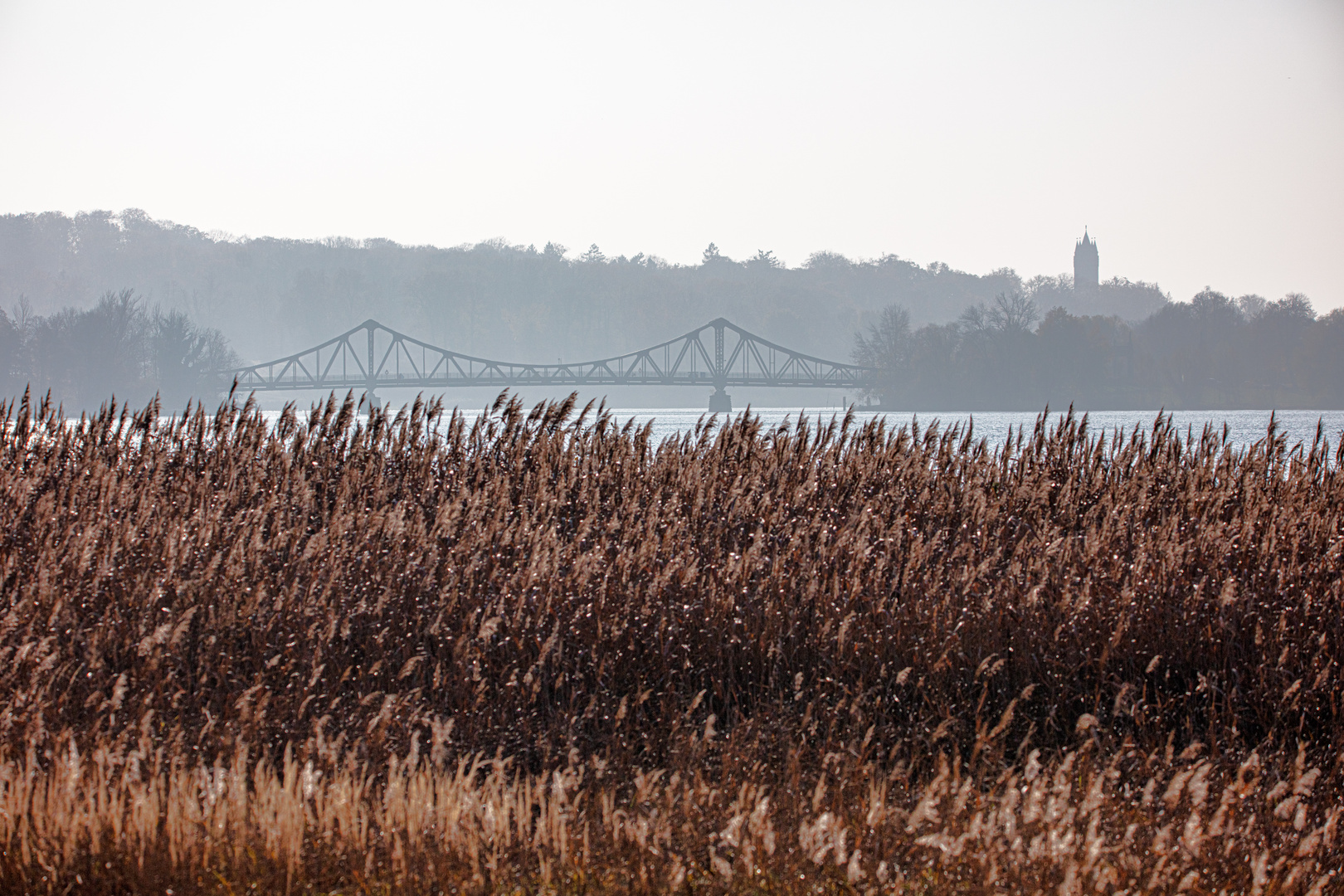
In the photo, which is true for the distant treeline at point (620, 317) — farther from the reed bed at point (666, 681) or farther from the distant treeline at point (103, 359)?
the reed bed at point (666, 681)

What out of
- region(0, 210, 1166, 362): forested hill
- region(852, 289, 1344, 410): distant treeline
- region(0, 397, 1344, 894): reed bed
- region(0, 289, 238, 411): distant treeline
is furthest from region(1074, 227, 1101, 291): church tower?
region(0, 397, 1344, 894): reed bed

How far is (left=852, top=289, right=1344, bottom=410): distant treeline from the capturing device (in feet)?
234

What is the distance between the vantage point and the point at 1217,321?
76.6 meters

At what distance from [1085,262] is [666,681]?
582 feet

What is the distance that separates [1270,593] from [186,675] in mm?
4132

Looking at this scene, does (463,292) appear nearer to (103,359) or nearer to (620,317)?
(620,317)

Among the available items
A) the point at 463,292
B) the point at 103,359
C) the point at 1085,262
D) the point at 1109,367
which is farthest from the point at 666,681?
the point at 1085,262

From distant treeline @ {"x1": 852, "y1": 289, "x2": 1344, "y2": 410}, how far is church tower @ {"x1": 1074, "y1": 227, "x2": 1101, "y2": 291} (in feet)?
307

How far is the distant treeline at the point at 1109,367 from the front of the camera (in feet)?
234

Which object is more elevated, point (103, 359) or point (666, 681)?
point (666, 681)

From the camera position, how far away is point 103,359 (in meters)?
65.6

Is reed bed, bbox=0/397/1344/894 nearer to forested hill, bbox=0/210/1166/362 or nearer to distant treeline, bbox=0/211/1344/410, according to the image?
distant treeline, bbox=0/211/1344/410

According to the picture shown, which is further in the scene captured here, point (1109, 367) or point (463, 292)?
point (463, 292)

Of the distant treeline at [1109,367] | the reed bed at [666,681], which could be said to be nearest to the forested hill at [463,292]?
the distant treeline at [1109,367]
